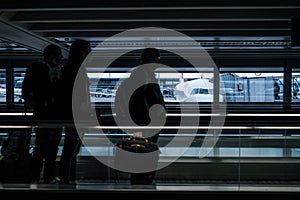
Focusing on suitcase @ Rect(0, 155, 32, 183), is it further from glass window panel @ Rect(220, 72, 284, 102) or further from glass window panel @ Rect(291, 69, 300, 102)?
glass window panel @ Rect(291, 69, 300, 102)

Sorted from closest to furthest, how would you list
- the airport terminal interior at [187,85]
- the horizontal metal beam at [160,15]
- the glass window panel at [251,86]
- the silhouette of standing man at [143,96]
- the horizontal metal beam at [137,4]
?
the silhouette of standing man at [143,96]
the airport terminal interior at [187,85]
the horizontal metal beam at [137,4]
the horizontal metal beam at [160,15]
the glass window panel at [251,86]

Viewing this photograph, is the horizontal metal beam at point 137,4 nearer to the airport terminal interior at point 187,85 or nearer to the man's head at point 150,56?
the airport terminal interior at point 187,85

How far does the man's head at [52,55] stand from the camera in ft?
13.9

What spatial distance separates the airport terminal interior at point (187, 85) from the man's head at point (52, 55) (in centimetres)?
29

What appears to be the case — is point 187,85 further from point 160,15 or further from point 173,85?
point 160,15

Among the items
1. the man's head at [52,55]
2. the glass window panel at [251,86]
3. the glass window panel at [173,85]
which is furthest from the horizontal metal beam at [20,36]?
the glass window panel at [251,86]

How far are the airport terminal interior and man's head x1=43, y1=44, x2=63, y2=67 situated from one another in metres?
0.29

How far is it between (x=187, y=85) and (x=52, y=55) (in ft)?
23.2

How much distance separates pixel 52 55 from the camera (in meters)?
4.27

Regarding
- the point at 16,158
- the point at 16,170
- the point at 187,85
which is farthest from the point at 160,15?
the point at 187,85

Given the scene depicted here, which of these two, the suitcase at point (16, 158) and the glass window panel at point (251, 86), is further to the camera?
the glass window panel at point (251, 86)

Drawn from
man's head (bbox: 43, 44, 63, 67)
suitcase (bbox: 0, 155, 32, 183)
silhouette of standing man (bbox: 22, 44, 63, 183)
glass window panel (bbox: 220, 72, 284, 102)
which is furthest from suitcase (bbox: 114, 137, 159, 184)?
glass window panel (bbox: 220, 72, 284, 102)
